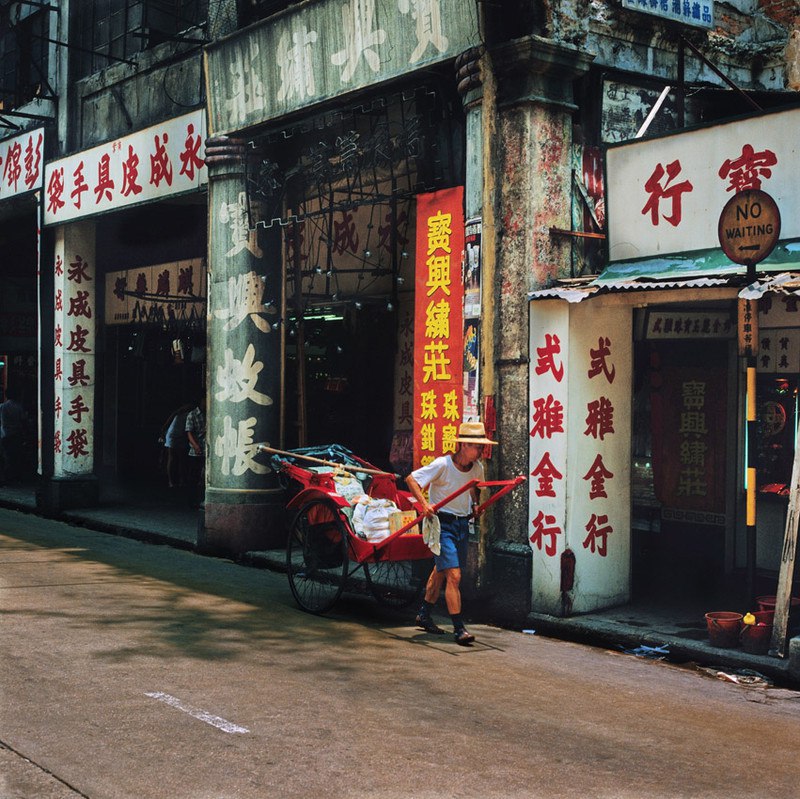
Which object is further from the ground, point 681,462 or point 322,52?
point 322,52

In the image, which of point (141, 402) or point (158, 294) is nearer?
point (158, 294)

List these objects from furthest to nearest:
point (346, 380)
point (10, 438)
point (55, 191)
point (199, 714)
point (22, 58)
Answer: point (10, 438) < point (22, 58) < point (55, 191) < point (346, 380) < point (199, 714)

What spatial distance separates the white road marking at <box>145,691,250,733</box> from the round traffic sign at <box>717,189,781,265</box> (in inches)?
195

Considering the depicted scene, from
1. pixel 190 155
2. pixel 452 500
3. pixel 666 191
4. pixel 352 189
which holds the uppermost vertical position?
pixel 190 155

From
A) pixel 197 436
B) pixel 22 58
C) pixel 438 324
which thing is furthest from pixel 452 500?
pixel 22 58

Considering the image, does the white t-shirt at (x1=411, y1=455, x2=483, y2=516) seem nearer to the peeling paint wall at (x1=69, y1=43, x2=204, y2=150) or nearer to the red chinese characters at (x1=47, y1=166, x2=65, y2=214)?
the peeling paint wall at (x1=69, y1=43, x2=204, y2=150)

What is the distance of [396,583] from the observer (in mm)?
11078

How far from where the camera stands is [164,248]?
1903cm

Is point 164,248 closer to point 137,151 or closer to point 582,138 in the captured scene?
point 137,151

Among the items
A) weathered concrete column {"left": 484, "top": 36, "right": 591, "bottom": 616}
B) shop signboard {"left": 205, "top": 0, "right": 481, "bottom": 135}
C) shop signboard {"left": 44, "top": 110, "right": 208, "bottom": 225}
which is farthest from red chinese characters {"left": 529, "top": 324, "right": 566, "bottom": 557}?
shop signboard {"left": 44, "top": 110, "right": 208, "bottom": 225}

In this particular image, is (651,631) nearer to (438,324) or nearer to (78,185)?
(438,324)

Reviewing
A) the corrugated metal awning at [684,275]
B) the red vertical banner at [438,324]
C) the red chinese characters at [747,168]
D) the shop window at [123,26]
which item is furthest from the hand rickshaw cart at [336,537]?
the shop window at [123,26]

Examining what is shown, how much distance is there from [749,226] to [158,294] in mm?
12518

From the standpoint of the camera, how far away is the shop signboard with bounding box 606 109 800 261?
8625mm
